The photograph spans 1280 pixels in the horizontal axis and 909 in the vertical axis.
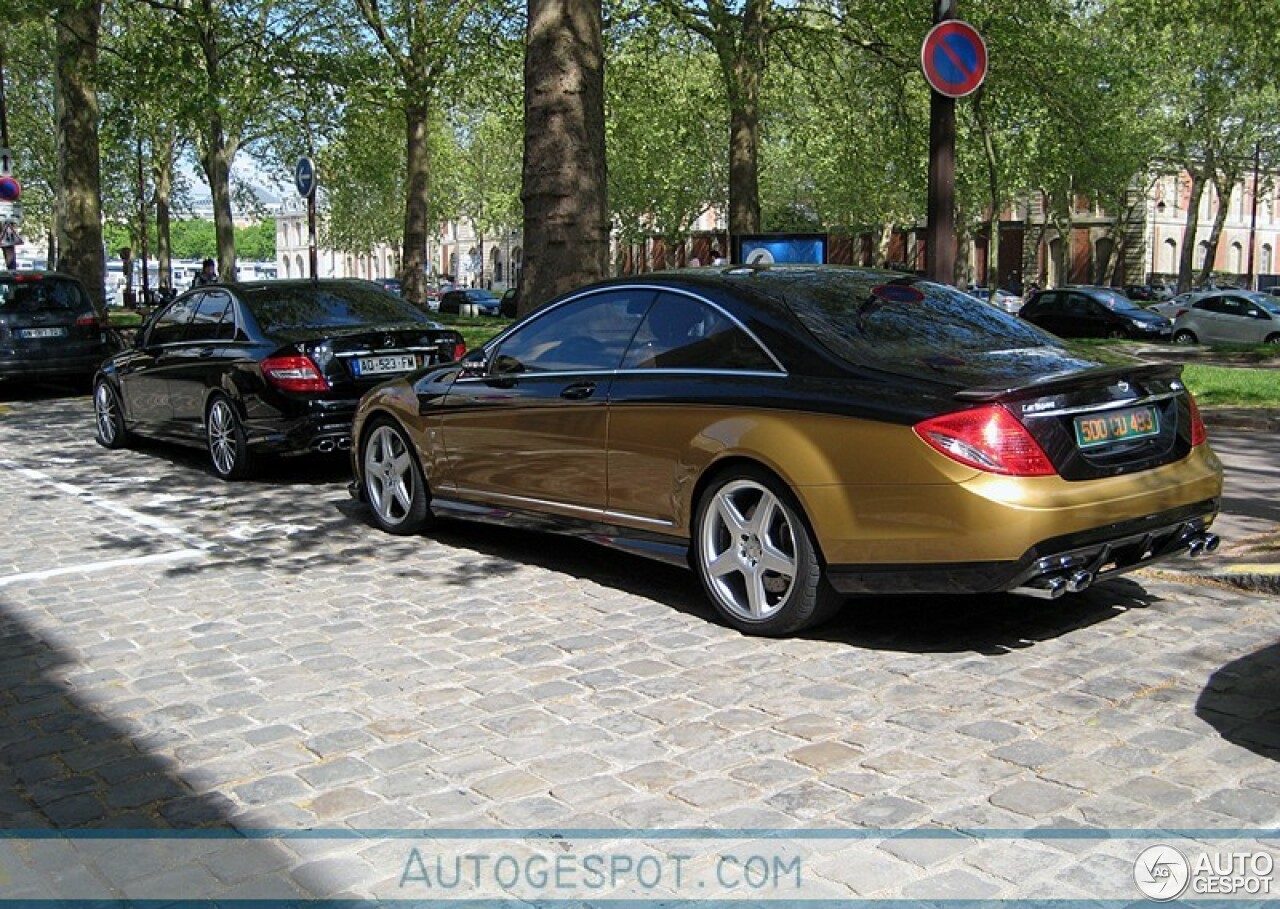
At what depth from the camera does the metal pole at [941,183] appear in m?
10.8

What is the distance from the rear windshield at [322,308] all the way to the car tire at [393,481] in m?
2.25

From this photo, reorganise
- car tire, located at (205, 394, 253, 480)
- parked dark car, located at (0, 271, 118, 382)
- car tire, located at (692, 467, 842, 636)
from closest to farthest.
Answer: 1. car tire, located at (692, 467, 842, 636)
2. car tire, located at (205, 394, 253, 480)
3. parked dark car, located at (0, 271, 118, 382)

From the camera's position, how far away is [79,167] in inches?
896

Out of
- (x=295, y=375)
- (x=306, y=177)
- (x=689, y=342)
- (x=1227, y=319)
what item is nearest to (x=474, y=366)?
(x=689, y=342)

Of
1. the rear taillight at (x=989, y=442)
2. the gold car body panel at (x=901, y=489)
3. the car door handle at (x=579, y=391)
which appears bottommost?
the gold car body panel at (x=901, y=489)

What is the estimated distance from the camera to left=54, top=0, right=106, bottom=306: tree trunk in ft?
73.4

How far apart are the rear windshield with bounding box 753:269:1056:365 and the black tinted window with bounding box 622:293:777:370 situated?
0.26 metres

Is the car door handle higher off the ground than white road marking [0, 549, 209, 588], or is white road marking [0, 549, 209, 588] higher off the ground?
the car door handle

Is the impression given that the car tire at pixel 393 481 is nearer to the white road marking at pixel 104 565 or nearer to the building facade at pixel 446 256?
the white road marking at pixel 104 565

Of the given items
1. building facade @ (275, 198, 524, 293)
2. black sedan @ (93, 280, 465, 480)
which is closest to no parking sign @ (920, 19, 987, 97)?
black sedan @ (93, 280, 465, 480)

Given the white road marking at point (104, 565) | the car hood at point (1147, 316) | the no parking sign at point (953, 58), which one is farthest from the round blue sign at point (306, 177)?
the car hood at point (1147, 316)

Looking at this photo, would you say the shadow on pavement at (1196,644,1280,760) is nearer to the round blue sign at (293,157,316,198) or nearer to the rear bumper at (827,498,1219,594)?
the rear bumper at (827,498,1219,594)

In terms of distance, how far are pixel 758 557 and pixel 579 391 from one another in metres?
1.43

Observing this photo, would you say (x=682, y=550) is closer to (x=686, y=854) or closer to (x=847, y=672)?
(x=847, y=672)
